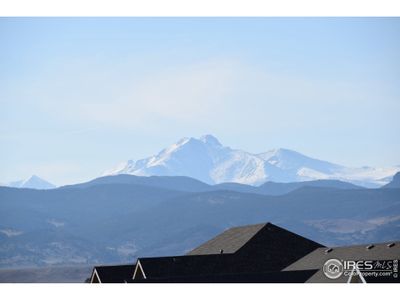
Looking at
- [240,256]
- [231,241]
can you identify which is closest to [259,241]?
[231,241]

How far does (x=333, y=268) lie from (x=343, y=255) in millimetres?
3822

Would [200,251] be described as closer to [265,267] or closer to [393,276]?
[265,267]

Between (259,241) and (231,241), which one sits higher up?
(231,241)

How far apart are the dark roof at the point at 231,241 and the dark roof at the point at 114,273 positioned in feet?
47.6

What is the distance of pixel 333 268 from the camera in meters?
88.8

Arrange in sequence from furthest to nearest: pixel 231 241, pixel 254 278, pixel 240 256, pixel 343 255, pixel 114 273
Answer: pixel 231 241, pixel 240 256, pixel 114 273, pixel 343 255, pixel 254 278

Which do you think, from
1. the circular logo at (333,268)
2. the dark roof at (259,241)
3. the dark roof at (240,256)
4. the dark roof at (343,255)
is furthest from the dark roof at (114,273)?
the circular logo at (333,268)

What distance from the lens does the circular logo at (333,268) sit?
84688 millimetres

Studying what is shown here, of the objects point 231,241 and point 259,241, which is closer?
point 259,241

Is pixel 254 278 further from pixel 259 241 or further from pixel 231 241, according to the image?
pixel 231 241

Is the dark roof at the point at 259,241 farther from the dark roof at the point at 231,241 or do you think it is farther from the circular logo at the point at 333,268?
the circular logo at the point at 333,268

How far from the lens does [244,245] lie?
347 feet

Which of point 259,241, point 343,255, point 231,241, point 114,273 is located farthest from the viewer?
point 231,241
